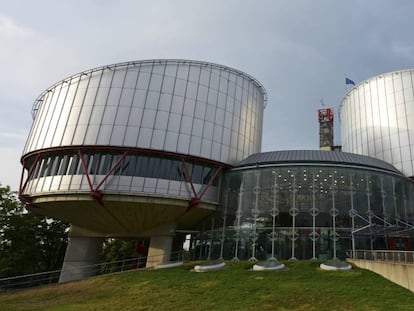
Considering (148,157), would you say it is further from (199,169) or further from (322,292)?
(322,292)

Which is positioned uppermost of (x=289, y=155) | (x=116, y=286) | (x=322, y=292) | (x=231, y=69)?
(x=231, y=69)

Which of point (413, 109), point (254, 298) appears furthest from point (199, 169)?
point (413, 109)

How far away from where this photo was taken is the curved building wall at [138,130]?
34062mm

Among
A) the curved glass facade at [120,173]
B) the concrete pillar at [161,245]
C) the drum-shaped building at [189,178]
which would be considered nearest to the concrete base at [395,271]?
the drum-shaped building at [189,178]

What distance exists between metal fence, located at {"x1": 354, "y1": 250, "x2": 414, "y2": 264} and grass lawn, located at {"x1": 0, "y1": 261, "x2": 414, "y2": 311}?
1641 mm

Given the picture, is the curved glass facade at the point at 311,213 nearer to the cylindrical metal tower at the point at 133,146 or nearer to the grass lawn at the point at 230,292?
the cylindrical metal tower at the point at 133,146

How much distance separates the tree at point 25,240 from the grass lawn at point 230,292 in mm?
22053

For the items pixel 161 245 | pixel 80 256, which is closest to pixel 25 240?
pixel 80 256

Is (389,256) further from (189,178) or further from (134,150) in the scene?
(134,150)

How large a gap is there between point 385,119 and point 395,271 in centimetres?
3283

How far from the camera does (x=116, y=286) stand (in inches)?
913

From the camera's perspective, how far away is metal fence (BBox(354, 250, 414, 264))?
18609 millimetres

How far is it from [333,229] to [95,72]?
1213 inches

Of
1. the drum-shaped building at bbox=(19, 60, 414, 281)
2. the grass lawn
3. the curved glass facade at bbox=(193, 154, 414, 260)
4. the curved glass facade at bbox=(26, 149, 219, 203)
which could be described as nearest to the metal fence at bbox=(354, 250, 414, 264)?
the grass lawn
